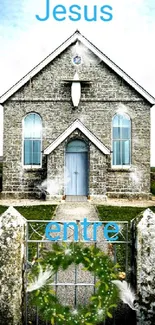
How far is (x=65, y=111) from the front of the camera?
58.5 ft

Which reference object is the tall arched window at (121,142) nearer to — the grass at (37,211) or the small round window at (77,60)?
the small round window at (77,60)

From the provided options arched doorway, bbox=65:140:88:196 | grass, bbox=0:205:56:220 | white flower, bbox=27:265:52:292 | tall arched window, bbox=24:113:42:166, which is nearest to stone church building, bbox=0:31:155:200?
tall arched window, bbox=24:113:42:166

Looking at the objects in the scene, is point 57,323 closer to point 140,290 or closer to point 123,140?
point 140,290

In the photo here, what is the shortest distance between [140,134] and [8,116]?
20.5 ft

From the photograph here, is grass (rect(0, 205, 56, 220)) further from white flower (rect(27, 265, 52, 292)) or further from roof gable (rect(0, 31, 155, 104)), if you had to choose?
white flower (rect(27, 265, 52, 292))

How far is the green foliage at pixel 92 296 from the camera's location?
366cm

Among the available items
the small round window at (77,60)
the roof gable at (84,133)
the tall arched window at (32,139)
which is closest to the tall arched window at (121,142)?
the roof gable at (84,133)

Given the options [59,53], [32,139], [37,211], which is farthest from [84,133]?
[37,211]

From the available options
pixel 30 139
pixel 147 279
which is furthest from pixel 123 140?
pixel 147 279

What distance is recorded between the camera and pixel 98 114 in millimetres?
17781

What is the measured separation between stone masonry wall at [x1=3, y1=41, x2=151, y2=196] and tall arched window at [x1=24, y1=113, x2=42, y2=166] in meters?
0.24

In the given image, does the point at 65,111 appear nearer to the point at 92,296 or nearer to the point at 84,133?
the point at 84,133

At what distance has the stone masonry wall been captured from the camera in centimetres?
1773

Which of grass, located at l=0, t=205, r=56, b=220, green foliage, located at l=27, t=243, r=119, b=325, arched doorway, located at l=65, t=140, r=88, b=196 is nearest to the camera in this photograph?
green foliage, located at l=27, t=243, r=119, b=325
